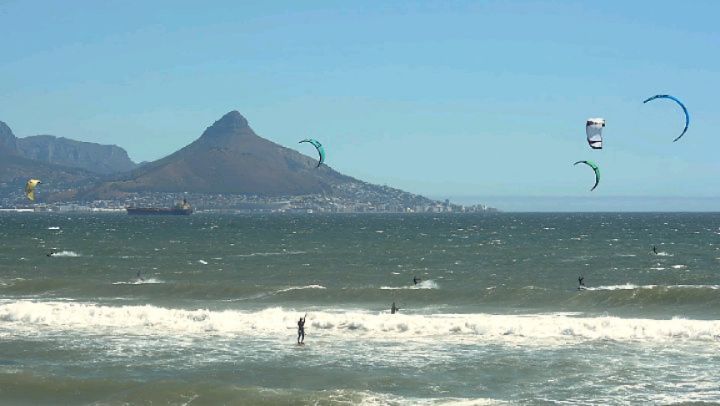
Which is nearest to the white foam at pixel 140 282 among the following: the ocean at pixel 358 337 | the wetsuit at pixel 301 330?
the ocean at pixel 358 337

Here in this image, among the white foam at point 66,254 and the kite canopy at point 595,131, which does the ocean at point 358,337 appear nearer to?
the kite canopy at point 595,131

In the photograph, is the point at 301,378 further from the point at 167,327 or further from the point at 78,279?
the point at 78,279

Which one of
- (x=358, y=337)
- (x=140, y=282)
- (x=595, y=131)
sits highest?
(x=595, y=131)

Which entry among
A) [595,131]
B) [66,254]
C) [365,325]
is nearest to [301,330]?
[365,325]

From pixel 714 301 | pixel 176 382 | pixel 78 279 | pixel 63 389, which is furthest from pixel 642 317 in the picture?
pixel 78 279

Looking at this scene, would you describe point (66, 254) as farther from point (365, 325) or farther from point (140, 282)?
point (365, 325)
